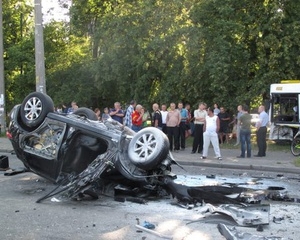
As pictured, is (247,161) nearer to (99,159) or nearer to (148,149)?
(148,149)

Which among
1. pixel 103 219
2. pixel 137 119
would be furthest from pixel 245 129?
pixel 103 219

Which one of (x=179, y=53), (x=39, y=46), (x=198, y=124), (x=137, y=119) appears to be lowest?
(x=198, y=124)

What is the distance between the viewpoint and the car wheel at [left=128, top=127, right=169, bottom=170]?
7.72 meters

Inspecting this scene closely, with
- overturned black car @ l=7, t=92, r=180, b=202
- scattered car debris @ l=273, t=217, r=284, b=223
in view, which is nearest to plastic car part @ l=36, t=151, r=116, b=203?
overturned black car @ l=7, t=92, r=180, b=202

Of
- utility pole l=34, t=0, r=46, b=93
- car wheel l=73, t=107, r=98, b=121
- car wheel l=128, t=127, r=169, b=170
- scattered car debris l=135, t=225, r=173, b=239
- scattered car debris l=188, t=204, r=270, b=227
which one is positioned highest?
utility pole l=34, t=0, r=46, b=93

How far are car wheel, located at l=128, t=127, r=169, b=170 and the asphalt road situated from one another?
0.67 meters

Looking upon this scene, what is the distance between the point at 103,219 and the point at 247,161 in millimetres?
7361

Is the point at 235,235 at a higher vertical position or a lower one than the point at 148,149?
lower

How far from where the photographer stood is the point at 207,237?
18.8 feet

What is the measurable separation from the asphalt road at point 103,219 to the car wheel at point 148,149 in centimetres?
67

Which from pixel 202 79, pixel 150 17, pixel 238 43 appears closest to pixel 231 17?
pixel 238 43

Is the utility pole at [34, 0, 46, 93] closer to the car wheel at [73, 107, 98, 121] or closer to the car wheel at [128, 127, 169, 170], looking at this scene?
the car wheel at [73, 107, 98, 121]

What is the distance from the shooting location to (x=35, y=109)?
8.94 meters

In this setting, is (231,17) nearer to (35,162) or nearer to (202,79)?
(202,79)
